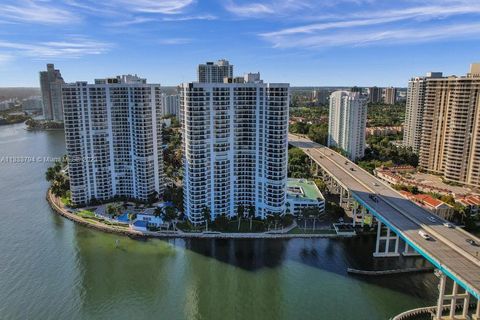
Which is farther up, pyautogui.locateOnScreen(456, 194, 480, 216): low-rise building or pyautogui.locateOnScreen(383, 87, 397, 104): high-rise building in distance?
pyautogui.locateOnScreen(383, 87, 397, 104): high-rise building in distance

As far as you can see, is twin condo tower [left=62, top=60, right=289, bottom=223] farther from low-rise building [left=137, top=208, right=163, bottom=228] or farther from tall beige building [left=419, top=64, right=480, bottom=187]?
tall beige building [left=419, top=64, right=480, bottom=187]

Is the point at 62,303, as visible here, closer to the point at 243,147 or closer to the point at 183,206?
the point at 183,206

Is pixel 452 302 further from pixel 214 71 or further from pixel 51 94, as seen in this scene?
pixel 51 94

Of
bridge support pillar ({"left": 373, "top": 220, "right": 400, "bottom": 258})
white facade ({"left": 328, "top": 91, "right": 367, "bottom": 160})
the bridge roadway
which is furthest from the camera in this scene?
white facade ({"left": 328, "top": 91, "right": 367, "bottom": 160})

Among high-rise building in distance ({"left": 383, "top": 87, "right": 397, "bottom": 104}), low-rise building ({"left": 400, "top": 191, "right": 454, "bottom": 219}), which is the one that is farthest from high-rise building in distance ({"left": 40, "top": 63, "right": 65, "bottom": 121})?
high-rise building in distance ({"left": 383, "top": 87, "right": 397, "bottom": 104})

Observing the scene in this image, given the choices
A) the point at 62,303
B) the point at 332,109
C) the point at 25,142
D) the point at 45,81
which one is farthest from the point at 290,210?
the point at 45,81
